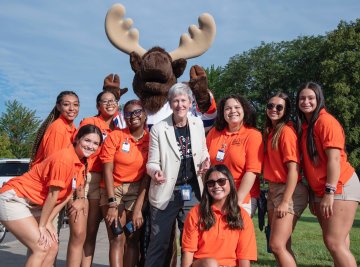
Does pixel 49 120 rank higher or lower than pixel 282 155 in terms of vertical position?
higher

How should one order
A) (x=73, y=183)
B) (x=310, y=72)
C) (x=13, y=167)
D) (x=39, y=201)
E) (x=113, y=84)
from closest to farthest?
(x=39, y=201)
(x=73, y=183)
(x=113, y=84)
(x=13, y=167)
(x=310, y=72)

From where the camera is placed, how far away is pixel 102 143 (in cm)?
485

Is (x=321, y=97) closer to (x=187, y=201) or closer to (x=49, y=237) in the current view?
(x=187, y=201)

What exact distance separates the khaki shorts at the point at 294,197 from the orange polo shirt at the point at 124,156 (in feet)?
4.38

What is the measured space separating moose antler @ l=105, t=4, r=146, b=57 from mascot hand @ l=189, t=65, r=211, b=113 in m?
1.02

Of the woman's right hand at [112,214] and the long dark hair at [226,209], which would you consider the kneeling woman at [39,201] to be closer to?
the woman's right hand at [112,214]

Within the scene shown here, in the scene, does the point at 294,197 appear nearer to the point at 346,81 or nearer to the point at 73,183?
the point at 73,183

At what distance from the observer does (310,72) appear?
30.7 meters

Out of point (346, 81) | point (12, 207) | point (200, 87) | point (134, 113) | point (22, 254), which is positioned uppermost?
point (346, 81)

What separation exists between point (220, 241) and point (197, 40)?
119 inches

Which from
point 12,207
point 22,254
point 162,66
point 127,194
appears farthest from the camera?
point 22,254

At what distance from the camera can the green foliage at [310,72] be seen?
25.8 meters

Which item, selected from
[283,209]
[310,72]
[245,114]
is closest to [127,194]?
[245,114]

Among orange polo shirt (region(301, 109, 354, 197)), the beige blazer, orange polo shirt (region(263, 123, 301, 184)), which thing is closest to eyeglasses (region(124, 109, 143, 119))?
the beige blazer
